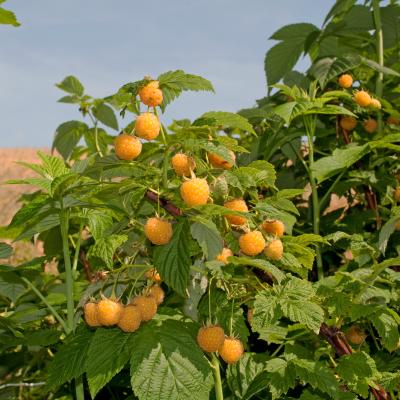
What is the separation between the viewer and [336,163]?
2.19 meters

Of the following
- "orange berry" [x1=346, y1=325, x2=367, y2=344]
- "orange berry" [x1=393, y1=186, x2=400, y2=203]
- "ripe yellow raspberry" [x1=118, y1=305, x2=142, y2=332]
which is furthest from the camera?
"orange berry" [x1=393, y1=186, x2=400, y2=203]

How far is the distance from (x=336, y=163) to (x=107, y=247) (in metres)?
1.02

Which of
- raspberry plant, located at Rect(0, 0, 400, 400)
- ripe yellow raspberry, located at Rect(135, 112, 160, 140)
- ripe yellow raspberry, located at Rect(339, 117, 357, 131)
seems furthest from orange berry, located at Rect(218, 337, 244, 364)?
ripe yellow raspberry, located at Rect(339, 117, 357, 131)

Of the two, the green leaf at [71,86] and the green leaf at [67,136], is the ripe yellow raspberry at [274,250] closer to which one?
the green leaf at [67,136]

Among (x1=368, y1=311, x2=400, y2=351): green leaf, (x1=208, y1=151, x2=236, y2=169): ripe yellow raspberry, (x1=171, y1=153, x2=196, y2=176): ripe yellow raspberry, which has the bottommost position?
(x1=368, y1=311, x2=400, y2=351): green leaf

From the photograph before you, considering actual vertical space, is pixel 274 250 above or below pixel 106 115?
below

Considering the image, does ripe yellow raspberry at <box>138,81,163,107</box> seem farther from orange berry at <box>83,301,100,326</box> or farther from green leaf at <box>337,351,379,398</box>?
green leaf at <box>337,351,379,398</box>

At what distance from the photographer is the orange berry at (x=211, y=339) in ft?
4.60

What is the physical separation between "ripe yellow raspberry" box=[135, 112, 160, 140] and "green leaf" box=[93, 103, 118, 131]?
157 cm

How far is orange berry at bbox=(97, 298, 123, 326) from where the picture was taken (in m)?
1.35

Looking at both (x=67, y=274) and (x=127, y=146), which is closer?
(x=127, y=146)

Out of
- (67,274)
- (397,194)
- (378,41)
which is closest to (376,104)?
(397,194)

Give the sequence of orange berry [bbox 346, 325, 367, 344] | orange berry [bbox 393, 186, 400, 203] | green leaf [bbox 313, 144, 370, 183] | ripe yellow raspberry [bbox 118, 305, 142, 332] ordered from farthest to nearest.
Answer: orange berry [bbox 393, 186, 400, 203] < green leaf [bbox 313, 144, 370, 183] < orange berry [bbox 346, 325, 367, 344] < ripe yellow raspberry [bbox 118, 305, 142, 332]

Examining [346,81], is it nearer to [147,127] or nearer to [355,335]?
[355,335]
